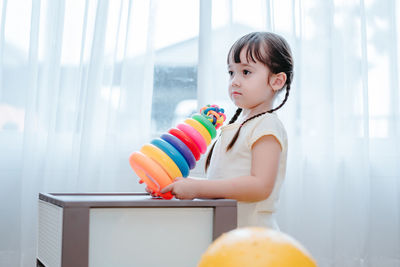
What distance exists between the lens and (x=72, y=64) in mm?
1750

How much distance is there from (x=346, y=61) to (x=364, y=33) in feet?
0.41

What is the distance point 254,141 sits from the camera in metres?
1.08

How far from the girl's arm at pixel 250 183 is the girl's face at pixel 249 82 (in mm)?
157

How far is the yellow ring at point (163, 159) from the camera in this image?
3.03 ft

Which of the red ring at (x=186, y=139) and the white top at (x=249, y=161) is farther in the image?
the white top at (x=249, y=161)

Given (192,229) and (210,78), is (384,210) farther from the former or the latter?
(192,229)

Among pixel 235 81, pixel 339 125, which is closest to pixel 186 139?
pixel 235 81

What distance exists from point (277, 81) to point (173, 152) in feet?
1.31

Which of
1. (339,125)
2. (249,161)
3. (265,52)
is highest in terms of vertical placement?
(265,52)

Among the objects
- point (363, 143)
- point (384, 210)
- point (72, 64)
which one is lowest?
point (384, 210)

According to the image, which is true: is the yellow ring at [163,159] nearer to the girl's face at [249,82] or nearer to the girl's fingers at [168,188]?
the girl's fingers at [168,188]

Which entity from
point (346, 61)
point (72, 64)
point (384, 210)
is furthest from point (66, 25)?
point (384, 210)

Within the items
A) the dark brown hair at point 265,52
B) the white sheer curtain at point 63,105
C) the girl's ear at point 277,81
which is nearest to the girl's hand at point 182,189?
the dark brown hair at point 265,52

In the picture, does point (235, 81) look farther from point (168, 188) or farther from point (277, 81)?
point (168, 188)
